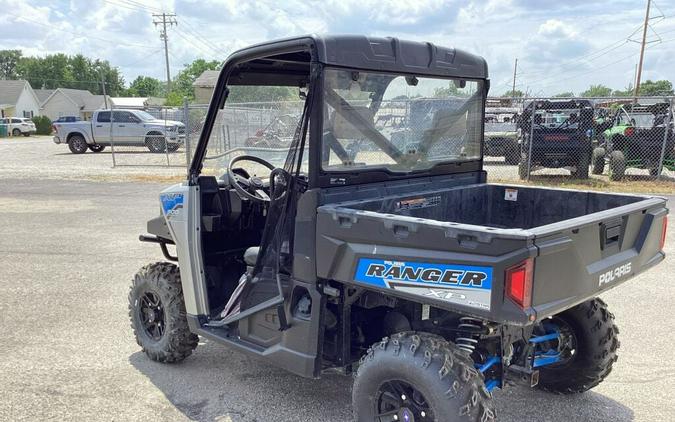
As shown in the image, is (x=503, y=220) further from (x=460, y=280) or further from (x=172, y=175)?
(x=172, y=175)

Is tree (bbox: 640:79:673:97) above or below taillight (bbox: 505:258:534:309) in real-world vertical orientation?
above

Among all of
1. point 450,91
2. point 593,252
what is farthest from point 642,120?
point 593,252

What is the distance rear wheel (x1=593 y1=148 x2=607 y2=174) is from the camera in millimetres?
15133

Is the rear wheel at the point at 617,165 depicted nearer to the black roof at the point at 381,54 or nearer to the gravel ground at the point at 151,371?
the gravel ground at the point at 151,371

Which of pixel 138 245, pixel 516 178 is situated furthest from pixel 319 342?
pixel 516 178

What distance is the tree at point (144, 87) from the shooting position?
117181mm

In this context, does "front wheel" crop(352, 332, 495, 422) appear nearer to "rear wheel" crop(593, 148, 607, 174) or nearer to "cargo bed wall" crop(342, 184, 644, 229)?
"cargo bed wall" crop(342, 184, 644, 229)

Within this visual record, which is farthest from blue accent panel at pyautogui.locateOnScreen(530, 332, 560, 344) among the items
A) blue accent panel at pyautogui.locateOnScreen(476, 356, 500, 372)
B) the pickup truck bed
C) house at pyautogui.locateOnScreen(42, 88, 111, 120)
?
house at pyautogui.locateOnScreen(42, 88, 111, 120)

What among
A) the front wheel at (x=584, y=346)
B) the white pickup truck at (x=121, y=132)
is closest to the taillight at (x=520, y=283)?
the front wheel at (x=584, y=346)

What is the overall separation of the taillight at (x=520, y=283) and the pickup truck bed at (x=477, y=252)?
0.02m

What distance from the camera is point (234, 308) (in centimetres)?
370

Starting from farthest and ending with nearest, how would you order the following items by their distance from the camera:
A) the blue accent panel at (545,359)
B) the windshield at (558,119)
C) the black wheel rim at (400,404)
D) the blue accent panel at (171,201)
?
the windshield at (558,119) < the blue accent panel at (171,201) < the blue accent panel at (545,359) < the black wheel rim at (400,404)

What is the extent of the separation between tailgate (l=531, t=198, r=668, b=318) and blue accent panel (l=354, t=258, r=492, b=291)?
231 millimetres

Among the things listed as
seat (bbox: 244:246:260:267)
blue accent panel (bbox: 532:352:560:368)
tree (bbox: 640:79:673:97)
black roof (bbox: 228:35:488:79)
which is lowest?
blue accent panel (bbox: 532:352:560:368)
